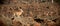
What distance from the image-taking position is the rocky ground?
1352mm

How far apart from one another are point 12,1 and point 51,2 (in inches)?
20.5

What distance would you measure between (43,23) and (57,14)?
22 centimetres

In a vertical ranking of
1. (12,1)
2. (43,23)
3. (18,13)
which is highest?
(12,1)

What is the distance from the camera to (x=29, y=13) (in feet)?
4.81

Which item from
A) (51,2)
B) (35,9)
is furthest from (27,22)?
(51,2)

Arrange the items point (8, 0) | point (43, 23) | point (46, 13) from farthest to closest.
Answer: point (8, 0), point (46, 13), point (43, 23)

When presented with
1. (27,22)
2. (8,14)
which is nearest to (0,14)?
(8,14)

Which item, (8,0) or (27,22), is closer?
(27,22)

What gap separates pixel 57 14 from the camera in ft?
4.74

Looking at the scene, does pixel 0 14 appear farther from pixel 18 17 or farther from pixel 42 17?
pixel 42 17

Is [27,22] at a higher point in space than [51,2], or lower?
lower

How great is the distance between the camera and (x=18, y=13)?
1456 mm

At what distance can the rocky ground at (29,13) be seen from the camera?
1352mm

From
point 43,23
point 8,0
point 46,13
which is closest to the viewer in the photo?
point 43,23
